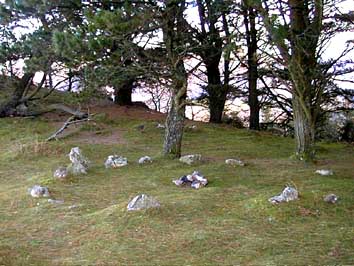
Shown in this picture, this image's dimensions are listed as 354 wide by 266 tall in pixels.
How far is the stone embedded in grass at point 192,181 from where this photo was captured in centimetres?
547

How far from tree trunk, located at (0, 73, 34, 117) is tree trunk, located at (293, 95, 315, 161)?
6931 mm

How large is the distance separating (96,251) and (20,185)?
2735 millimetres

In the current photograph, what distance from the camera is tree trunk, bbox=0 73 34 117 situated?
11.3m

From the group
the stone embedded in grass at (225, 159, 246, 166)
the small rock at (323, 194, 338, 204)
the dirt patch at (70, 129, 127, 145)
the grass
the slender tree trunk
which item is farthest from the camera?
the dirt patch at (70, 129, 127, 145)

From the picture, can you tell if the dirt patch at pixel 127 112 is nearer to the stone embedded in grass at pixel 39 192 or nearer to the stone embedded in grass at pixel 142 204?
the stone embedded in grass at pixel 39 192

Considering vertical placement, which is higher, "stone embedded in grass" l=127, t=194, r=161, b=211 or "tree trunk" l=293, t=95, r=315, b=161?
"tree trunk" l=293, t=95, r=315, b=161

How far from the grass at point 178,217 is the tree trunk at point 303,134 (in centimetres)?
24

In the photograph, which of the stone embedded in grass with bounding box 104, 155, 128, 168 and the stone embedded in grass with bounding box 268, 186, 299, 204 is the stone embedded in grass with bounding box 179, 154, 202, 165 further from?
the stone embedded in grass with bounding box 268, 186, 299, 204

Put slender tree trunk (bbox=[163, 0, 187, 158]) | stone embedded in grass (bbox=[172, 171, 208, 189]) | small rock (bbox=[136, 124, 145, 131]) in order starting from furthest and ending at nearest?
small rock (bbox=[136, 124, 145, 131]), slender tree trunk (bbox=[163, 0, 187, 158]), stone embedded in grass (bbox=[172, 171, 208, 189])

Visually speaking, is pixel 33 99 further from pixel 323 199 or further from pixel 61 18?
pixel 323 199

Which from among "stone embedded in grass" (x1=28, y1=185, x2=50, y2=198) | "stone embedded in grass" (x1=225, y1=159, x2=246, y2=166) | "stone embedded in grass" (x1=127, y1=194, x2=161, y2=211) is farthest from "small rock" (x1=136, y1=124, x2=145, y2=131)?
"stone embedded in grass" (x1=127, y1=194, x2=161, y2=211)

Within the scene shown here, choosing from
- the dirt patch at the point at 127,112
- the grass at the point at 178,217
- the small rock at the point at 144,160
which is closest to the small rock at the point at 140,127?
the dirt patch at the point at 127,112

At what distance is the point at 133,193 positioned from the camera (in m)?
5.25

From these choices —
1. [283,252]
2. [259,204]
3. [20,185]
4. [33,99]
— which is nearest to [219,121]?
[33,99]
